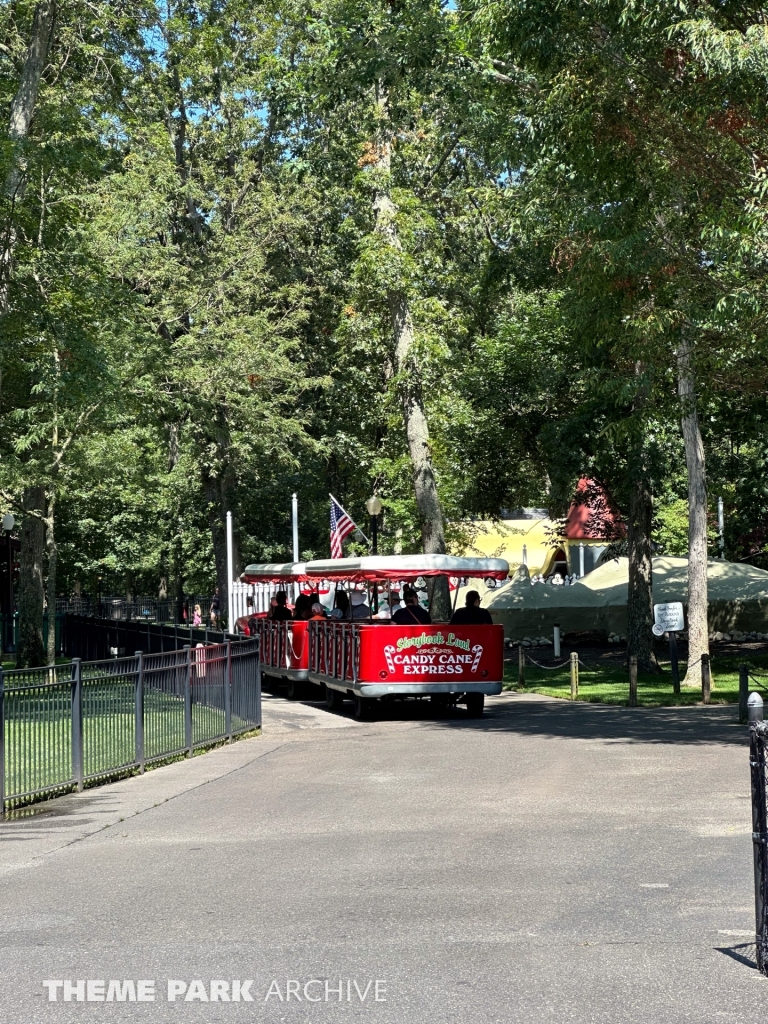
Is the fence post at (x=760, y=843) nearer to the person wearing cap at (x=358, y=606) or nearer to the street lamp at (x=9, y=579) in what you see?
the person wearing cap at (x=358, y=606)

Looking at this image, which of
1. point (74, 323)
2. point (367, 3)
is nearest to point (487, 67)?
point (367, 3)

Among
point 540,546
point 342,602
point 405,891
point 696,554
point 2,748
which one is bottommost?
point 405,891

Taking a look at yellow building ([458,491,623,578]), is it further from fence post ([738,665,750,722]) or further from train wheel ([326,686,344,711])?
fence post ([738,665,750,722])

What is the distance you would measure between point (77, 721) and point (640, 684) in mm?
16487

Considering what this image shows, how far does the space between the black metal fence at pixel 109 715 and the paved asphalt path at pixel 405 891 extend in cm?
35

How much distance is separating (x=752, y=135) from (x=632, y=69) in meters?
1.75

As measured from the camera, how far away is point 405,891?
8672mm

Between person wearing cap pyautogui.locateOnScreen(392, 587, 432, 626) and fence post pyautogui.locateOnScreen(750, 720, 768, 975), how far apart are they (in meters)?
15.9

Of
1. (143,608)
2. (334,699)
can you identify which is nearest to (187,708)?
(334,699)

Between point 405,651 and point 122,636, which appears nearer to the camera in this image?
point 405,651

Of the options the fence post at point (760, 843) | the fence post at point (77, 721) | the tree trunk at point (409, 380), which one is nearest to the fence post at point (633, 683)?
the tree trunk at point (409, 380)

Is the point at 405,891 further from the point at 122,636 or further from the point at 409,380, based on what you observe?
the point at 409,380

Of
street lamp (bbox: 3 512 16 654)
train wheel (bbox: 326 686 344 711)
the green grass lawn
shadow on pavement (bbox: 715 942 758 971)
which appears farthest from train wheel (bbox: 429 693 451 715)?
shadow on pavement (bbox: 715 942 758 971)

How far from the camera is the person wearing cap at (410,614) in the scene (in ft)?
74.8
